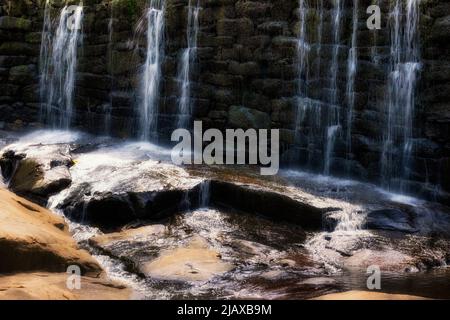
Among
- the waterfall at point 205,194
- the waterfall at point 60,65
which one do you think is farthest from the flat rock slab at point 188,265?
the waterfall at point 60,65

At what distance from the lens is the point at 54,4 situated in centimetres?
1305

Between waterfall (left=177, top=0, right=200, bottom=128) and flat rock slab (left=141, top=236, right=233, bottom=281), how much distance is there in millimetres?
4820

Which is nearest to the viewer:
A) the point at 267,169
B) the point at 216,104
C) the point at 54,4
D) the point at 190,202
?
the point at 190,202

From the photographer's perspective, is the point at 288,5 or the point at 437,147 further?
the point at 288,5

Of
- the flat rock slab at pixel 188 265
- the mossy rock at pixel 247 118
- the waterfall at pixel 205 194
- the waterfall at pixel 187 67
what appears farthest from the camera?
the waterfall at pixel 187 67

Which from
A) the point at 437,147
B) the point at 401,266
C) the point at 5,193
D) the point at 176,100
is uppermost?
the point at 176,100

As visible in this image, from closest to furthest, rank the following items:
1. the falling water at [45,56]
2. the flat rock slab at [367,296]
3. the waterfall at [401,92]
A: 1. the flat rock slab at [367,296]
2. the waterfall at [401,92]
3. the falling water at [45,56]

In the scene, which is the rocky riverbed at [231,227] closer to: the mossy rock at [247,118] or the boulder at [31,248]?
the boulder at [31,248]

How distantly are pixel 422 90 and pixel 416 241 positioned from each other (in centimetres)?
281

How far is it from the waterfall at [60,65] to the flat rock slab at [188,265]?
735 centimetres

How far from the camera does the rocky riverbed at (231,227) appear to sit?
5.78 m

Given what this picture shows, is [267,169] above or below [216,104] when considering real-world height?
below
